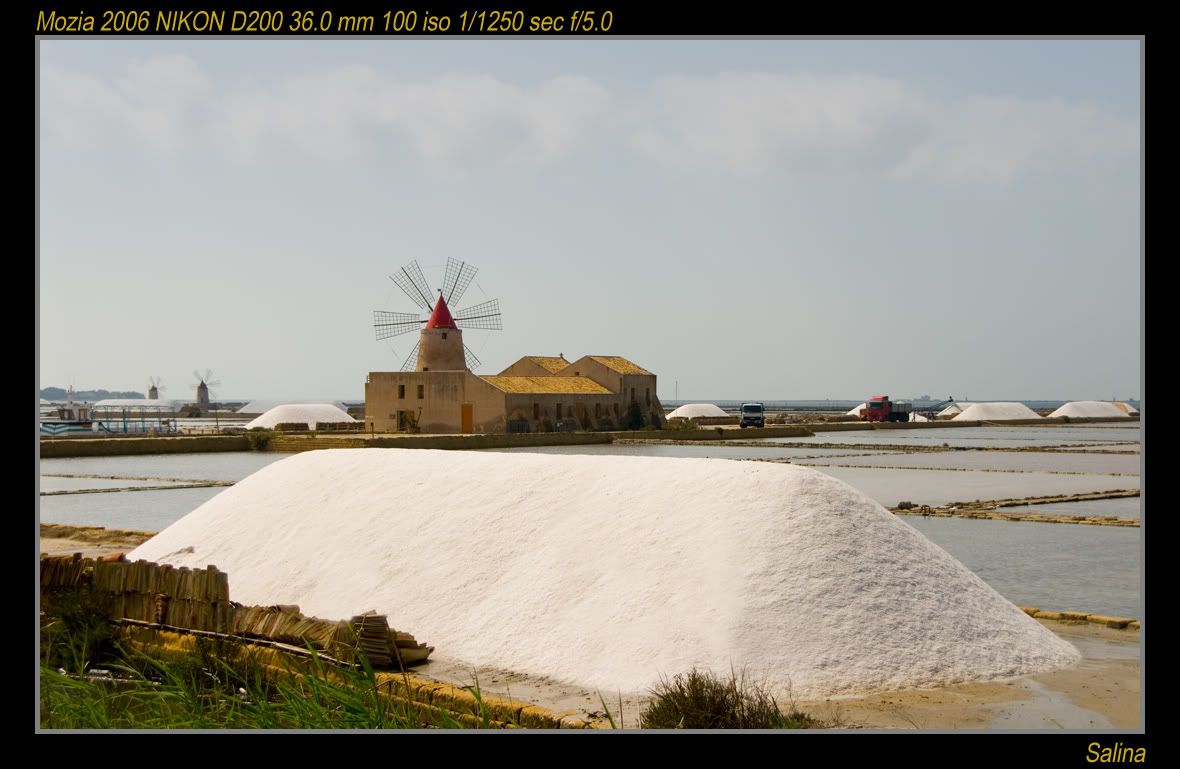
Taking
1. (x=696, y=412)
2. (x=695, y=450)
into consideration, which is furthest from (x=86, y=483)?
(x=696, y=412)

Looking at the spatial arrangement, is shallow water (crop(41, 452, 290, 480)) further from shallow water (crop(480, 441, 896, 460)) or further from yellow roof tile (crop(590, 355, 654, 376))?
yellow roof tile (crop(590, 355, 654, 376))

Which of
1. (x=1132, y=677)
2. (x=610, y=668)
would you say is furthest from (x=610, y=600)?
(x=1132, y=677)

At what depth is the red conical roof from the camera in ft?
119

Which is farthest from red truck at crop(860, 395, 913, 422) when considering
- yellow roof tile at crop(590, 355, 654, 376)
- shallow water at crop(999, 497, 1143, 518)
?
shallow water at crop(999, 497, 1143, 518)

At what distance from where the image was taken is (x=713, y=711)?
514 centimetres

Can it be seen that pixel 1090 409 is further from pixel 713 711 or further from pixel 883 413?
pixel 713 711

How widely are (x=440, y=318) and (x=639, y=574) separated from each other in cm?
2984

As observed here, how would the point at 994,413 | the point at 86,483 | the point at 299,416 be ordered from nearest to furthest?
the point at 86,483 → the point at 299,416 → the point at 994,413

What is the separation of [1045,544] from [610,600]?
23.4ft

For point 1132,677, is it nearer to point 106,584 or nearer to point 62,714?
point 62,714

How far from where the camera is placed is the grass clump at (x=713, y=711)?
506 centimetres

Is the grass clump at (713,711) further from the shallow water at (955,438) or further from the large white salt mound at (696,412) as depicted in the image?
the large white salt mound at (696,412)
